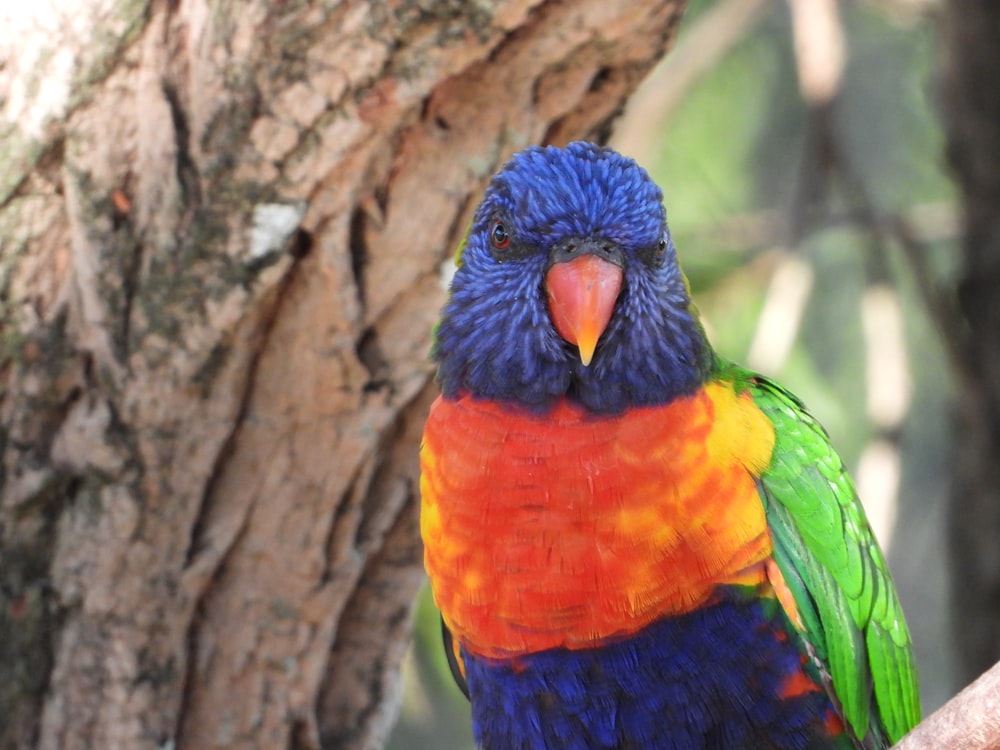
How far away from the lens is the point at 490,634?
217 centimetres

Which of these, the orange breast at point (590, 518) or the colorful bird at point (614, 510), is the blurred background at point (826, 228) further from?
the orange breast at point (590, 518)

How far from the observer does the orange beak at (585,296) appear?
6.59 ft

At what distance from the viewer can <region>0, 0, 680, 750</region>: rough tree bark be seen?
2.34 meters

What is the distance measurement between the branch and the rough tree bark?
4.98 feet

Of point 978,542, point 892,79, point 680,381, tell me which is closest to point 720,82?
point 892,79

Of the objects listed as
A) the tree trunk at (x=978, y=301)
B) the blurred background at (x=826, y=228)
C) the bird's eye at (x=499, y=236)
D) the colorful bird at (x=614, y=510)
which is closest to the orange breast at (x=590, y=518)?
the colorful bird at (x=614, y=510)

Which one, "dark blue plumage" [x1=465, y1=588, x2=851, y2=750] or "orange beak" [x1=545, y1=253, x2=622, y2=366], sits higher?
"orange beak" [x1=545, y1=253, x2=622, y2=366]

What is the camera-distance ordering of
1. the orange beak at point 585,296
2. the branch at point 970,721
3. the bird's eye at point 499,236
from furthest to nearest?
the bird's eye at point 499,236, the orange beak at point 585,296, the branch at point 970,721

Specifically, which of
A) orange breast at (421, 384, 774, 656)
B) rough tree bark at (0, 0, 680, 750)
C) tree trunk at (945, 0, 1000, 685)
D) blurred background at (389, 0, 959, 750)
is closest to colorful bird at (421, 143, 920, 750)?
orange breast at (421, 384, 774, 656)

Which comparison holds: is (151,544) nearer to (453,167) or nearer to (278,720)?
(278,720)

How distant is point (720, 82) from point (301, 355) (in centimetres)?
416

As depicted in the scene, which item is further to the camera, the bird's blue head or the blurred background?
the blurred background

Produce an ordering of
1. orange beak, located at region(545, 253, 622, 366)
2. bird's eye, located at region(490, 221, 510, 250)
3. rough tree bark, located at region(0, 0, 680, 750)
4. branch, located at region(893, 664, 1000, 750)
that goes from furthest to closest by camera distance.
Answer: rough tree bark, located at region(0, 0, 680, 750) → bird's eye, located at region(490, 221, 510, 250) → orange beak, located at region(545, 253, 622, 366) → branch, located at region(893, 664, 1000, 750)

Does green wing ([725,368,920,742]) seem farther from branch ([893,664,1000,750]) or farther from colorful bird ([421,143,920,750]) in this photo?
branch ([893,664,1000,750])
